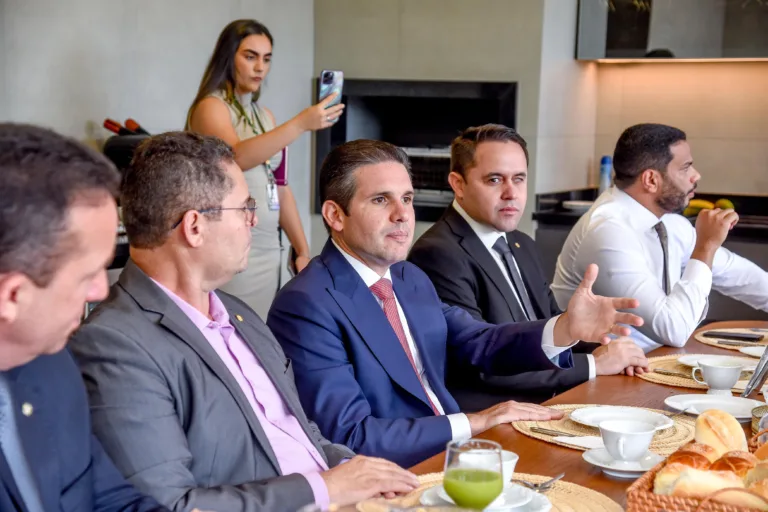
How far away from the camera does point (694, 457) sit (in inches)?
48.9

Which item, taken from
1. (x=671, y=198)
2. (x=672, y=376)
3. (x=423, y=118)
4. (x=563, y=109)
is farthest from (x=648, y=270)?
(x=423, y=118)

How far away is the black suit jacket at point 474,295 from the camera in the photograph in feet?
8.05

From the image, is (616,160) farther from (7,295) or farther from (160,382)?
(7,295)

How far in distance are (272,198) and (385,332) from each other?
1653 millimetres

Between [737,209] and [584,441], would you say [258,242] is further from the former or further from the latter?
[737,209]

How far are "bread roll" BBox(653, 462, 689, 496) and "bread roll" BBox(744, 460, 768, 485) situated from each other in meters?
0.08

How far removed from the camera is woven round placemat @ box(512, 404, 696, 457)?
1604 millimetres

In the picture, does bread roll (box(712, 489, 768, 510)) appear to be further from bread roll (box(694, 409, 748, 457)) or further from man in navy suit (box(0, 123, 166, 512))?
man in navy suit (box(0, 123, 166, 512))

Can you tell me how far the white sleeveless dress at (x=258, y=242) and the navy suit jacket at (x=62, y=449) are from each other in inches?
84.9

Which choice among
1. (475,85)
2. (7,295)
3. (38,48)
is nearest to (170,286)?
(7,295)

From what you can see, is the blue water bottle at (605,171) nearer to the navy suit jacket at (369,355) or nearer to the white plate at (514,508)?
the navy suit jacket at (369,355)

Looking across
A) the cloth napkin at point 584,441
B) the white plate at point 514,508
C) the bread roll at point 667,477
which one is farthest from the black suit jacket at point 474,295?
the bread roll at point 667,477

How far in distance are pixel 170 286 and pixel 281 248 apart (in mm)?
2123

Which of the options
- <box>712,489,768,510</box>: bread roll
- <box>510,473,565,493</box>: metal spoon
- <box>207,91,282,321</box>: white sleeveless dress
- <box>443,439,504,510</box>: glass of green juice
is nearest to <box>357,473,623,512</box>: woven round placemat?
<box>510,473,565,493</box>: metal spoon
